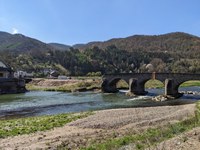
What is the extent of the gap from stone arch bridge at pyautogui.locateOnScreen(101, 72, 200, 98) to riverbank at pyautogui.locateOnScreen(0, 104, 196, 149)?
4192cm

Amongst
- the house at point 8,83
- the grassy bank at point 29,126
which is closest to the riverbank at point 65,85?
the house at point 8,83

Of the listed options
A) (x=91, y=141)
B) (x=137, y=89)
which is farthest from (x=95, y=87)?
(x=91, y=141)

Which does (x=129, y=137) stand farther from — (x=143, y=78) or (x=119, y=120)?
(x=143, y=78)

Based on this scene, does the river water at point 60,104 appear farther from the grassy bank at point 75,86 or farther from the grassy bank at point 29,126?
the grassy bank at point 75,86

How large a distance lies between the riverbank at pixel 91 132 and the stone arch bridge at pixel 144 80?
41.9m

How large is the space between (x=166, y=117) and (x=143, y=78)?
53343mm

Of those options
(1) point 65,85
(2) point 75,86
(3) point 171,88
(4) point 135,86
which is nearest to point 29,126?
(3) point 171,88

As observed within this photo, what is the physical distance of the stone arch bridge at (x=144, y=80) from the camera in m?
77.4

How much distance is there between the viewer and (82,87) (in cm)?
10094

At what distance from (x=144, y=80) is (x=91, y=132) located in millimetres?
60934

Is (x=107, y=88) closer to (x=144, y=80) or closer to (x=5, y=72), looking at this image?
Answer: (x=144, y=80)

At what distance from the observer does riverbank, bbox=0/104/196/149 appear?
2367 centimetres

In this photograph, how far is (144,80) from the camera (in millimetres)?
87500

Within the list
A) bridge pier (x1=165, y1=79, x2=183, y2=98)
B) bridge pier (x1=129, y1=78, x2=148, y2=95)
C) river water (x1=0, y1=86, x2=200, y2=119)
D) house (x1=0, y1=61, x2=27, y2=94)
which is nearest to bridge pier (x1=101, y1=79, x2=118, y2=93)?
bridge pier (x1=129, y1=78, x2=148, y2=95)
